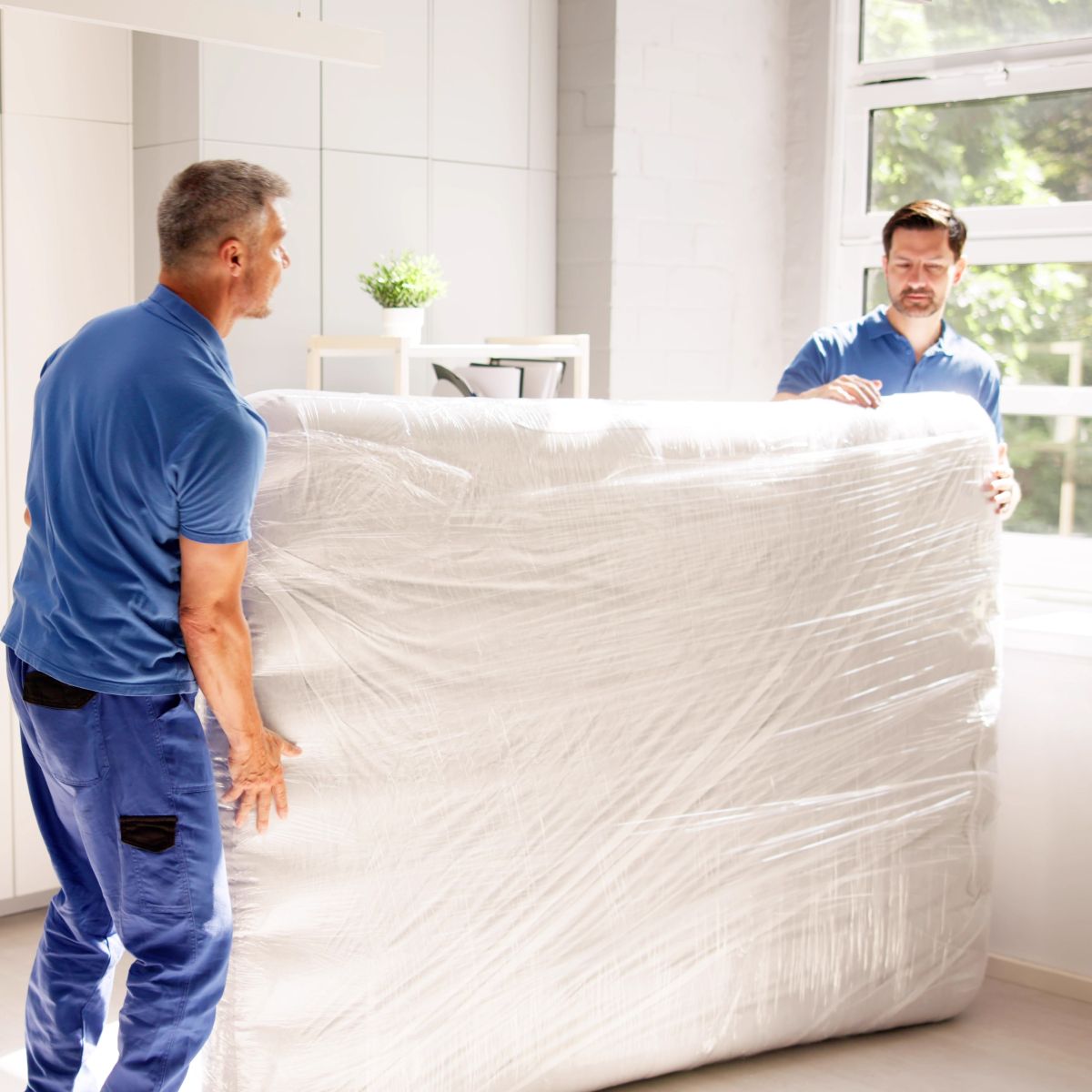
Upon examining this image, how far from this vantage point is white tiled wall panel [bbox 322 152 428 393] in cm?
322

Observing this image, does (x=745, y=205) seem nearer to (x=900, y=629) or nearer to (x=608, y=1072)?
(x=900, y=629)

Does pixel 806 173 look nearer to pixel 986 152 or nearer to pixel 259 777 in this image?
pixel 986 152

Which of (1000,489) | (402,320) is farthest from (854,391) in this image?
(402,320)

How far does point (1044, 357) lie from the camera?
3.58 metres

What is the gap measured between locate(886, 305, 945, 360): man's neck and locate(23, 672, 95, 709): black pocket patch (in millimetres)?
1805

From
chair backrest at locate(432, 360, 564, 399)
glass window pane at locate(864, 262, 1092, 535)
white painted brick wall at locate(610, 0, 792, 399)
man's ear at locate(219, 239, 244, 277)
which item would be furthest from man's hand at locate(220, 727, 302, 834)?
glass window pane at locate(864, 262, 1092, 535)

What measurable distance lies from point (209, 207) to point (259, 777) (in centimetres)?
71

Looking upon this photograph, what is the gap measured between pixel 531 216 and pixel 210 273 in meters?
2.07

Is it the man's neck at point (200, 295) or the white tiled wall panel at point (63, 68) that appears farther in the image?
the white tiled wall panel at point (63, 68)

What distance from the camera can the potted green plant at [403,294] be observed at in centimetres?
314

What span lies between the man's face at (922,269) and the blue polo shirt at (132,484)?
5.08 feet

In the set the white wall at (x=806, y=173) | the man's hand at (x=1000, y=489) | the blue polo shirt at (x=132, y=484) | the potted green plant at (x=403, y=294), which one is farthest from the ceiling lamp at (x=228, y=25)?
the white wall at (x=806, y=173)

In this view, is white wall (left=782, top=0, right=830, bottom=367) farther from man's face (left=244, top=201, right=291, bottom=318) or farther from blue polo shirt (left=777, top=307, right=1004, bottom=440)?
man's face (left=244, top=201, right=291, bottom=318)

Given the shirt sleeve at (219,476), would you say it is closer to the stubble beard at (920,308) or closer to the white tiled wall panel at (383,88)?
the stubble beard at (920,308)
